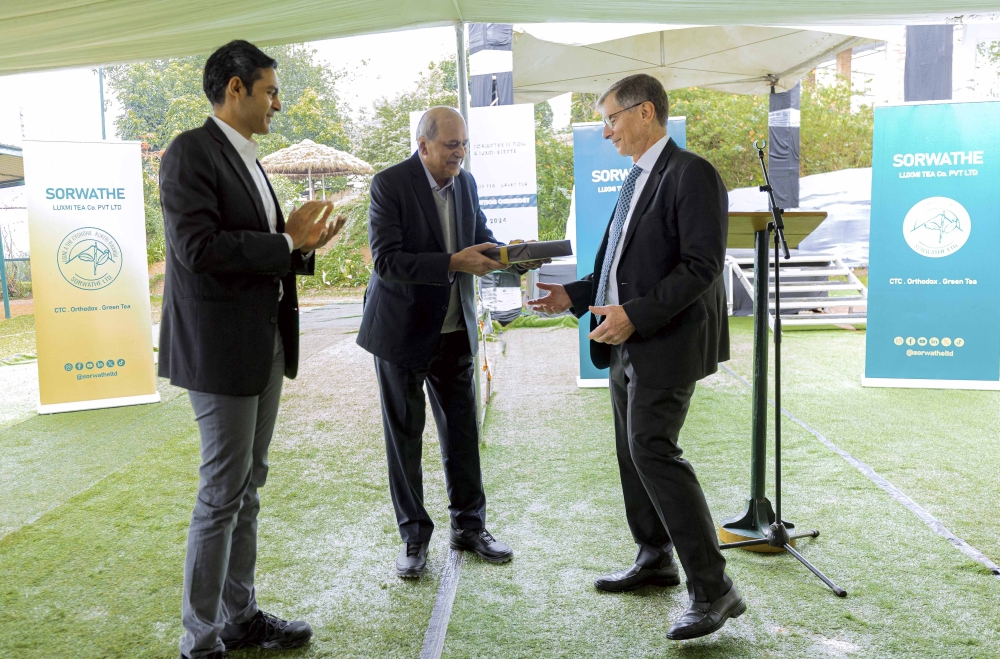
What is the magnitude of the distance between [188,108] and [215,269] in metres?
16.3

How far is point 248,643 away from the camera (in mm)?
2467

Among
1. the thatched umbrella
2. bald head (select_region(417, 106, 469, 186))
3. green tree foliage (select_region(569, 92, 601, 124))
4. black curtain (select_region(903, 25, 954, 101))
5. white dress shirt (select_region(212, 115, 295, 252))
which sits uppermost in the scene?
green tree foliage (select_region(569, 92, 601, 124))

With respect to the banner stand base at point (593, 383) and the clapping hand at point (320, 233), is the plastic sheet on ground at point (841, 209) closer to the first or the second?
the banner stand base at point (593, 383)

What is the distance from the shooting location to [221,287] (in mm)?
2109

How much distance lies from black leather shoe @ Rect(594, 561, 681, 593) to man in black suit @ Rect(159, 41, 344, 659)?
1.30m

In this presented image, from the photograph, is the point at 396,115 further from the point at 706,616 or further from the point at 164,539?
the point at 706,616

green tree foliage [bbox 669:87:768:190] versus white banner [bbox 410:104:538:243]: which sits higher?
green tree foliage [bbox 669:87:768:190]

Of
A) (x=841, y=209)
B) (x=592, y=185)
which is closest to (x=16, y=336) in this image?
(x=592, y=185)

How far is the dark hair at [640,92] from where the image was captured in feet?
7.88

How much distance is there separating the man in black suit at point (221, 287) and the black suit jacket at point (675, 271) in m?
0.96

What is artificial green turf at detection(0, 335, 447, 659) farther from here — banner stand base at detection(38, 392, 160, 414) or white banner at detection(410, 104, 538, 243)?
white banner at detection(410, 104, 538, 243)

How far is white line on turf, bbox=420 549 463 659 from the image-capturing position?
7.94 feet

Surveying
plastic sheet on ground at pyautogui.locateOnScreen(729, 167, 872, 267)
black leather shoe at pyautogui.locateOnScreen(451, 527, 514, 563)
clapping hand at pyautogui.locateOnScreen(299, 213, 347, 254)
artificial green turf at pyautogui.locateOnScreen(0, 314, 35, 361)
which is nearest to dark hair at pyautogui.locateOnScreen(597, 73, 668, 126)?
clapping hand at pyautogui.locateOnScreen(299, 213, 347, 254)

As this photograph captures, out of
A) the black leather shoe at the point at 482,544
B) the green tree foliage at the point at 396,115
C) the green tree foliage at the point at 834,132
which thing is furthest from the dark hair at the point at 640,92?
the green tree foliage at the point at 834,132
